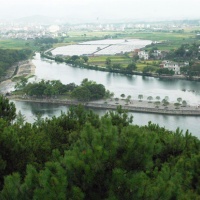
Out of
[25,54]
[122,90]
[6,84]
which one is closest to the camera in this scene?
[122,90]

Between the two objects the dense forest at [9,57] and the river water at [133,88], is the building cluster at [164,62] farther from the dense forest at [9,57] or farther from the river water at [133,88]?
the dense forest at [9,57]

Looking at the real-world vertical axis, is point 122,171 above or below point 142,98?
above

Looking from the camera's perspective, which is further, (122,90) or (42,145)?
(122,90)

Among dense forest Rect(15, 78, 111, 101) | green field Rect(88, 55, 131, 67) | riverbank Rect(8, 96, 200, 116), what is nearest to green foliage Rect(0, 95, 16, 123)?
riverbank Rect(8, 96, 200, 116)

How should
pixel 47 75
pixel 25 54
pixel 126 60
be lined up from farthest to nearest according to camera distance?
pixel 25 54, pixel 126 60, pixel 47 75

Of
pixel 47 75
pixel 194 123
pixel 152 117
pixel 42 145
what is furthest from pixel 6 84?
pixel 42 145

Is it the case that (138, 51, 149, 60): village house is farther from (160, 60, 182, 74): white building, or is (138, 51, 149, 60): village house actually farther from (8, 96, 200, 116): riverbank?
(8, 96, 200, 116): riverbank

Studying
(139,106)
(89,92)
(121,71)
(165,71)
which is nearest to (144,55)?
(121,71)

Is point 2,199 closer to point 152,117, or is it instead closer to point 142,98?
point 152,117
